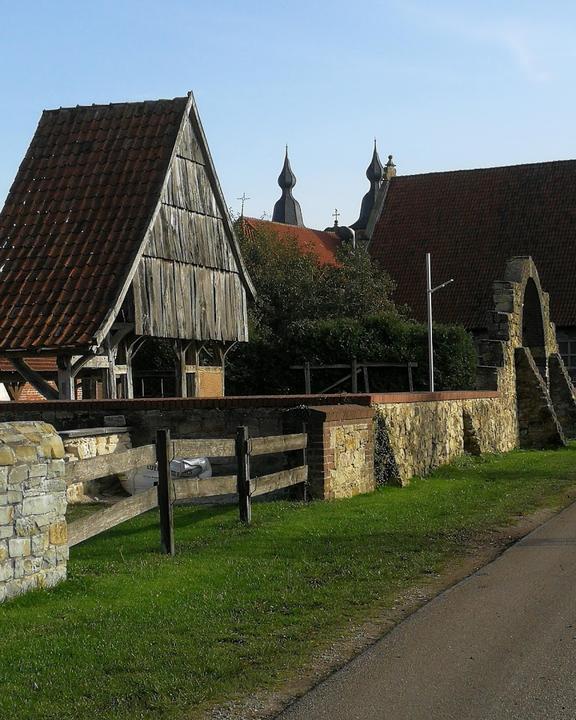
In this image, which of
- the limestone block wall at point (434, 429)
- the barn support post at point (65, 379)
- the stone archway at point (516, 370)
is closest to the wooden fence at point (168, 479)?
the limestone block wall at point (434, 429)

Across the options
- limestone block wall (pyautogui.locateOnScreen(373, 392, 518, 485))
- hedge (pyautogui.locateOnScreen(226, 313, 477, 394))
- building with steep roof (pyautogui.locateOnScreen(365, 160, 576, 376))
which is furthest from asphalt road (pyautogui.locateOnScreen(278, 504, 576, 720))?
building with steep roof (pyautogui.locateOnScreen(365, 160, 576, 376))

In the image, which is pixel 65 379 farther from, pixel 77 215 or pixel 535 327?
pixel 535 327

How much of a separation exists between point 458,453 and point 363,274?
19449 mm

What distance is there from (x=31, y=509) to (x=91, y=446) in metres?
7.16

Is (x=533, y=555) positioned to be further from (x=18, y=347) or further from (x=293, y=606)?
(x=18, y=347)

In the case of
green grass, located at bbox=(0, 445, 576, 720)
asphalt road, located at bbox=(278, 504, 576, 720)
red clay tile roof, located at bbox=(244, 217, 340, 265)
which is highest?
red clay tile roof, located at bbox=(244, 217, 340, 265)

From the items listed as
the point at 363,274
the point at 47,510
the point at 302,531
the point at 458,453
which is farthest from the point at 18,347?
the point at 363,274

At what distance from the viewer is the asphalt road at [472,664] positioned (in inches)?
226

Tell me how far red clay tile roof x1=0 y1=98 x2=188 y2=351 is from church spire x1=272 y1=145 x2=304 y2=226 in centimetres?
9790

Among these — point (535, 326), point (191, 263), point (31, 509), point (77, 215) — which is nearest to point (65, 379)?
point (77, 215)

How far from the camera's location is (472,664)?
21.6ft

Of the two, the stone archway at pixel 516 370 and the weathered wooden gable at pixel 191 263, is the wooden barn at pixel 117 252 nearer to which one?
the weathered wooden gable at pixel 191 263

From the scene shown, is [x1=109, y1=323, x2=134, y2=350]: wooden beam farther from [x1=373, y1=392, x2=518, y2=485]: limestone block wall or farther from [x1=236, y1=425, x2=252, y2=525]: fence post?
[x1=236, y1=425, x2=252, y2=525]: fence post

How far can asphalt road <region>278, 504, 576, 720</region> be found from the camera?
18.9 feet
